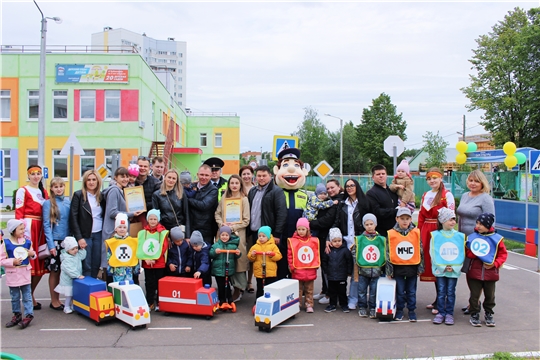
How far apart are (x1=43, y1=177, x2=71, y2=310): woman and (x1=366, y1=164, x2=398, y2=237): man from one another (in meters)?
4.56

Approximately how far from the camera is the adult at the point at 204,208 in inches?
281

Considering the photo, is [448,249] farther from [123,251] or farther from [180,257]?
[123,251]

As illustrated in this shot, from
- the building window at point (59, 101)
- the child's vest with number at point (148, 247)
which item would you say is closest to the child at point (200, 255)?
the child's vest with number at point (148, 247)

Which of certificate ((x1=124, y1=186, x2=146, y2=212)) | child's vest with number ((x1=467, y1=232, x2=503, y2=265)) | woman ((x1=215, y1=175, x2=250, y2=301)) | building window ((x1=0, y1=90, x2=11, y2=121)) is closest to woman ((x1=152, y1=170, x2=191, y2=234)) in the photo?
certificate ((x1=124, y1=186, x2=146, y2=212))

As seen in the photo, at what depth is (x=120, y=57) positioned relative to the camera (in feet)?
88.2

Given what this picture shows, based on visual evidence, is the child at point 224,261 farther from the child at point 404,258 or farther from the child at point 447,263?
the child at point 447,263

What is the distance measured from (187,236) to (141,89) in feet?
72.7

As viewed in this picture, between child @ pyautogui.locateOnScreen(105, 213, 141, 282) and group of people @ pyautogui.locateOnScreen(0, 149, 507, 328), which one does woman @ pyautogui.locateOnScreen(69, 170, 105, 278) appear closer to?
group of people @ pyautogui.locateOnScreen(0, 149, 507, 328)

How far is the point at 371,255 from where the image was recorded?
6.50 metres

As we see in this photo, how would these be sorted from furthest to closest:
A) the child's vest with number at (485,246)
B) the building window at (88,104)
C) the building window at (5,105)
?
the building window at (88,104), the building window at (5,105), the child's vest with number at (485,246)

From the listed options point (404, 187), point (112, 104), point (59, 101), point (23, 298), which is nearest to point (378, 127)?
point (112, 104)

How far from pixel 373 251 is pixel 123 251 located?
11.7 feet

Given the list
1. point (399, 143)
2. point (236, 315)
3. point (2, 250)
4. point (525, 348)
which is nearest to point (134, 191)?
point (2, 250)

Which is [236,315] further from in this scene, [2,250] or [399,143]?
[399,143]
